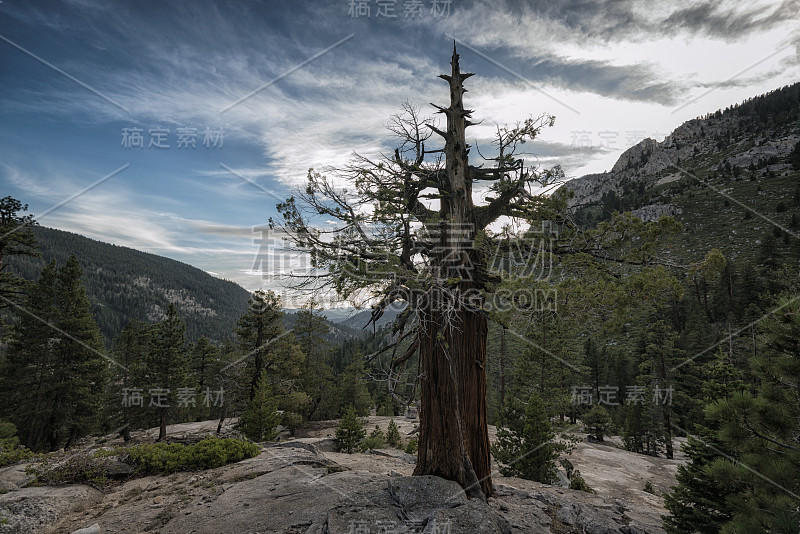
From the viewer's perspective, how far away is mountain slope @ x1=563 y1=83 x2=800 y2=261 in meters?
84.2

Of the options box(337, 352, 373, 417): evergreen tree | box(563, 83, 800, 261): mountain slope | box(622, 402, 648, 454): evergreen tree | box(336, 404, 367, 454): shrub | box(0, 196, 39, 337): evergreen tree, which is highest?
box(563, 83, 800, 261): mountain slope

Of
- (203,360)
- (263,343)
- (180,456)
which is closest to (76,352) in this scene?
(203,360)

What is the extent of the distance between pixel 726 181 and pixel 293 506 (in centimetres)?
16079

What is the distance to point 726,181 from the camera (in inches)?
4550

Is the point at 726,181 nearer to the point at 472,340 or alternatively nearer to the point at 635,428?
the point at 635,428

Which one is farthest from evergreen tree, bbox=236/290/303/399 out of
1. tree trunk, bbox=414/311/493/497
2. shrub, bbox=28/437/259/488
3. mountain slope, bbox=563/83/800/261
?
mountain slope, bbox=563/83/800/261

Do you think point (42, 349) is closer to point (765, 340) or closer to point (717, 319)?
point (765, 340)

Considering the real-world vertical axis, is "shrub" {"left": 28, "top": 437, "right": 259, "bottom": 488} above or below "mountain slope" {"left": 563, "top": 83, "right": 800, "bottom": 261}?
below

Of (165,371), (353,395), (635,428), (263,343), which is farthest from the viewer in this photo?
(353,395)

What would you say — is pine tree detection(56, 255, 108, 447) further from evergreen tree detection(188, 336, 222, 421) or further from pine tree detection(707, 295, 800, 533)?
pine tree detection(707, 295, 800, 533)

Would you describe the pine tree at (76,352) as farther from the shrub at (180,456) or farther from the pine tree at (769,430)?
the pine tree at (769,430)

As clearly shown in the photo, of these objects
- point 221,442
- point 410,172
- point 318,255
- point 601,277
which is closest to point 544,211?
point 601,277

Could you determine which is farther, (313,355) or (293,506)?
(313,355)

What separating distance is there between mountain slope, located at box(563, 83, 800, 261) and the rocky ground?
4236 cm
